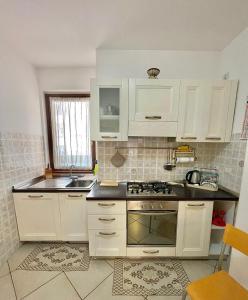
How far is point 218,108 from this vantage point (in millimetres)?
1633

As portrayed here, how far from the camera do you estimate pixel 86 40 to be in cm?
160

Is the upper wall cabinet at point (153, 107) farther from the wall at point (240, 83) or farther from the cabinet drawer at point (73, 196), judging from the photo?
the cabinet drawer at point (73, 196)

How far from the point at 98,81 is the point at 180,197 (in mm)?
1501

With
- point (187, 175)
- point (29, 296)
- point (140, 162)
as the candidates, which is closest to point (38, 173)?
point (29, 296)

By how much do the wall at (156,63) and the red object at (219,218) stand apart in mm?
1679

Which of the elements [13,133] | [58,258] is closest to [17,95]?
[13,133]

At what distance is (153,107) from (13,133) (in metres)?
1.66

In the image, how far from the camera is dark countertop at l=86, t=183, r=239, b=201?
59.1 inches

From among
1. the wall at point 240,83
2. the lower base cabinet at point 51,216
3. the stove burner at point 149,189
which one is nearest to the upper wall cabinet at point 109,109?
the stove burner at point 149,189

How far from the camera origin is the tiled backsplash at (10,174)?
1606mm

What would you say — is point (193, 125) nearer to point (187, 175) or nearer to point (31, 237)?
point (187, 175)

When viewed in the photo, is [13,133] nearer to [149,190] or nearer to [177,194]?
[149,190]

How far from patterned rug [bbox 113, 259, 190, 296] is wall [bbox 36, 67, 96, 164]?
2.35 metres

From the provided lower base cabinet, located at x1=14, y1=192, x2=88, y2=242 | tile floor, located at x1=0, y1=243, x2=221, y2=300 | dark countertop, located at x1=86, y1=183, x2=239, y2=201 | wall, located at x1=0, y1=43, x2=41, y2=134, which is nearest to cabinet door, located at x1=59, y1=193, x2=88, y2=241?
lower base cabinet, located at x1=14, y1=192, x2=88, y2=242
